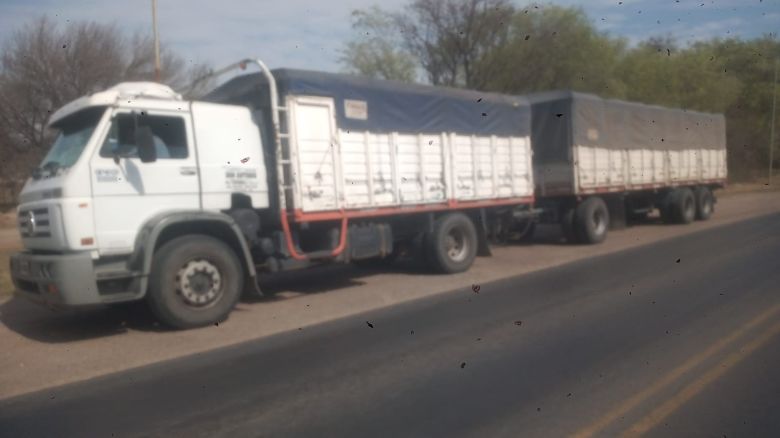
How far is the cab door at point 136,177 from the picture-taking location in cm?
726

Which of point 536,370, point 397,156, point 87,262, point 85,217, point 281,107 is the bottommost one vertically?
point 536,370

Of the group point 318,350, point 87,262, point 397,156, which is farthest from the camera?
point 397,156

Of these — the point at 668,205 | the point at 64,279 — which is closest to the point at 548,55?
the point at 668,205

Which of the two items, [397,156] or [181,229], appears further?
[397,156]

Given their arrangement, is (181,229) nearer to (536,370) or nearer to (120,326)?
(120,326)

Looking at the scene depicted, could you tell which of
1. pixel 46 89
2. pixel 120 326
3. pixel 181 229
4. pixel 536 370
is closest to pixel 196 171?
pixel 181 229

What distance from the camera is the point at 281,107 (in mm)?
8703

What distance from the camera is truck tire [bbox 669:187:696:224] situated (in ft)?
60.7

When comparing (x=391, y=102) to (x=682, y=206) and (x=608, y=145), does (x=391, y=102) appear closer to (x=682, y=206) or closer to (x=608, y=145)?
(x=608, y=145)

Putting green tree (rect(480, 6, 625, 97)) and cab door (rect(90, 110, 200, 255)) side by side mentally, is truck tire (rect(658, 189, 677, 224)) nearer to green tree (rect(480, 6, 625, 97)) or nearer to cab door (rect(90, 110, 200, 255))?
green tree (rect(480, 6, 625, 97))

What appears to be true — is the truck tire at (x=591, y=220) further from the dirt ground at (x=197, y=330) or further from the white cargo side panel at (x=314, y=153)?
the white cargo side panel at (x=314, y=153)

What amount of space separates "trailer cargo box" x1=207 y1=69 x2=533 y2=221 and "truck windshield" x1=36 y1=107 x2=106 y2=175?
2.22 m

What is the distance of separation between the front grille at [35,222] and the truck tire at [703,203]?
728 inches

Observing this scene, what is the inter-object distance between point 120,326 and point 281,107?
357 cm
